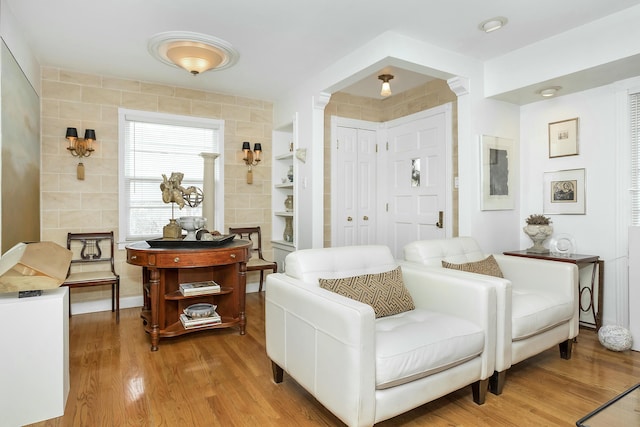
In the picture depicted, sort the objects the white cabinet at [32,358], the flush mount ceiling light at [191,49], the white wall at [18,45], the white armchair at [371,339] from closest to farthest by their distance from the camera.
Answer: the white armchair at [371,339] < the white cabinet at [32,358] < the white wall at [18,45] < the flush mount ceiling light at [191,49]

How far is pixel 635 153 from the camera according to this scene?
319cm

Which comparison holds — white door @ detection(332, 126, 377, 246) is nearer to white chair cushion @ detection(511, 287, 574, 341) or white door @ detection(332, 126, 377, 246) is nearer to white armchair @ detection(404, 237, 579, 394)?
white armchair @ detection(404, 237, 579, 394)

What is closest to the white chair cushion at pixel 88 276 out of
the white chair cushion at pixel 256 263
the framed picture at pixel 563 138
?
the white chair cushion at pixel 256 263

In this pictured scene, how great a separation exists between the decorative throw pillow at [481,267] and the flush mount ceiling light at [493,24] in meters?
1.80

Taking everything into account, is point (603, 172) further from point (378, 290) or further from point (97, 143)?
point (97, 143)

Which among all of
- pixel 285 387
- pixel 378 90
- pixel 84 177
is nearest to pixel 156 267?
pixel 285 387

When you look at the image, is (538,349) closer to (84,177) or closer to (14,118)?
(14,118)

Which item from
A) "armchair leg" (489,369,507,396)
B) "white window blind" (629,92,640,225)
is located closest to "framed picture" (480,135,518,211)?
"white window blind" (629,92,640,225)

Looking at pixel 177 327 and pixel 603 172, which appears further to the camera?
pixel 603 172

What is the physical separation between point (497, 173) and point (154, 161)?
3.76m

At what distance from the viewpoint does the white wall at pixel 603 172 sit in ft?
10.7

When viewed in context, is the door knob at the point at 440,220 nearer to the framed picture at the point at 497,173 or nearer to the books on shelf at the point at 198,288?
the framed picture at the point at 497,173

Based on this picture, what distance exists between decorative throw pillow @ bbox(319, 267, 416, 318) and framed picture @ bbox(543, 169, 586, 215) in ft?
7.24

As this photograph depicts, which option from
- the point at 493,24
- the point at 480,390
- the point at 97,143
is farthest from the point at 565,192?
the point at 97,143
